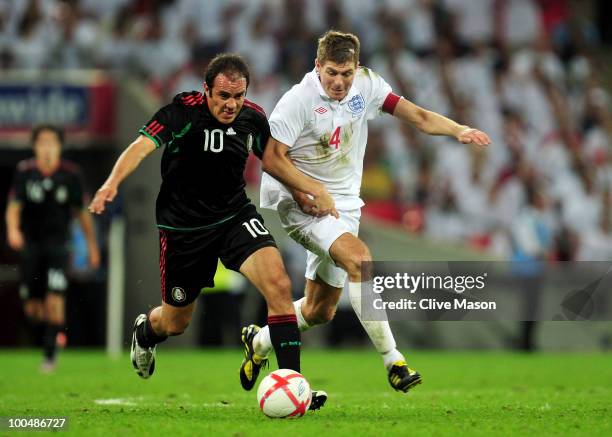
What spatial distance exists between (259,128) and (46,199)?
5.55 metres

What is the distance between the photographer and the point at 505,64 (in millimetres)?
20703

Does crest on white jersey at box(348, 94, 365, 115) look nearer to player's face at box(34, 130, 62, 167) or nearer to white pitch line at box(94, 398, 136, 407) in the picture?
white pitch line at box(94, 398, 136, 407)

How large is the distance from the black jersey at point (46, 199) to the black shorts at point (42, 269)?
9 centimetres

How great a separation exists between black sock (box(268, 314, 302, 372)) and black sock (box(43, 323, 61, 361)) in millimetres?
5616

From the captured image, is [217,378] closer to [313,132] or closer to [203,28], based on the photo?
[313,132]

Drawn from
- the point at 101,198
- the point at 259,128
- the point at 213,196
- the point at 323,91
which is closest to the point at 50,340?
the point at 213,196

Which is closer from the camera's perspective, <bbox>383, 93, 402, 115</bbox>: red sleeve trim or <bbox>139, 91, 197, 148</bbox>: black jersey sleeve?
<bbox>139, 91, 197, 148</bbox>: black jersey sleeve

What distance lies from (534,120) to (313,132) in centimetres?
1201

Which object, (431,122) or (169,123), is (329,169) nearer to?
(431,122)

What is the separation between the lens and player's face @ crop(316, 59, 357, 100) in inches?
337

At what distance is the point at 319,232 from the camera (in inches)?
348

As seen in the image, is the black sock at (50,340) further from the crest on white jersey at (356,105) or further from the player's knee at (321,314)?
the crest on white jersey at (356,105)

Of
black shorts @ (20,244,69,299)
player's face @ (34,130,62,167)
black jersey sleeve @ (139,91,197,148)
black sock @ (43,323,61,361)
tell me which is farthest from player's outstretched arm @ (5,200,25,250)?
black jersey sleeve @ (139,91,197,148)

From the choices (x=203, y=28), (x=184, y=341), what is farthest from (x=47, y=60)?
(x=184, y=341)
